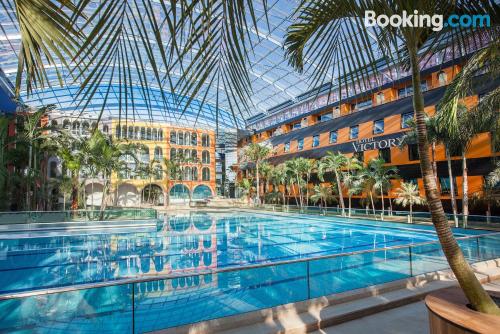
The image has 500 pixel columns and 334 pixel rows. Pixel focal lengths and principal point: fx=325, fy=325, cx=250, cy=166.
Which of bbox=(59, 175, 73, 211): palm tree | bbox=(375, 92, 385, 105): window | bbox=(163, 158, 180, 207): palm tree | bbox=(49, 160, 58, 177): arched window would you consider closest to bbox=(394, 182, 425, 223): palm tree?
bbox=(375, 92, 385, 105): window

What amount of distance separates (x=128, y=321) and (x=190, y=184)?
139ft

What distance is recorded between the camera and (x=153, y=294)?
16.0 feet

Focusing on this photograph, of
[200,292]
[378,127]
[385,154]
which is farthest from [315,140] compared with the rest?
[200,292]

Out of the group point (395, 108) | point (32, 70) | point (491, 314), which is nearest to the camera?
point (32, 70)

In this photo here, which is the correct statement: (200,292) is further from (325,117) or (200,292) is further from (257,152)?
(257,152)

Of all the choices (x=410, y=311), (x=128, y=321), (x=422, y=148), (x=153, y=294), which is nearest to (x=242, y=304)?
(x=153, y=294)

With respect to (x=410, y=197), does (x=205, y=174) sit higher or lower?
higher

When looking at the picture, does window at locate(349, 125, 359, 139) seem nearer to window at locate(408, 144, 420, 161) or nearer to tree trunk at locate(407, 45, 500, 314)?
window at locate(408, 144, 420, 161)

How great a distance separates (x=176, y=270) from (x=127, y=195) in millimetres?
35463

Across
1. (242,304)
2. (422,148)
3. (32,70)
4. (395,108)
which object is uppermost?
(395,108)

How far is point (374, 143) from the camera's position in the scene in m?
26.5

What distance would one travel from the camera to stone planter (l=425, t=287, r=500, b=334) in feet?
7.83

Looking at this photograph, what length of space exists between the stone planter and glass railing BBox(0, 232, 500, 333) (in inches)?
104

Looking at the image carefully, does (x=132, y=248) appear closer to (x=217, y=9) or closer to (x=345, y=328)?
(x=345, y=328)
